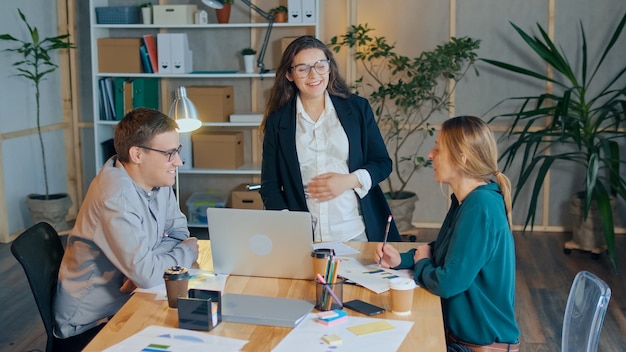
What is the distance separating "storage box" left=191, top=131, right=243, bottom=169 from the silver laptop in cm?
333

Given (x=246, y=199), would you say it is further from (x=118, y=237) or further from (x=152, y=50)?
(x=118, y=237)

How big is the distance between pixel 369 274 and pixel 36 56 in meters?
3.83

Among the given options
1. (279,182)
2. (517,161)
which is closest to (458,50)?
(517,161)

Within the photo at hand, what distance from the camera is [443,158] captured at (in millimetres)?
2393

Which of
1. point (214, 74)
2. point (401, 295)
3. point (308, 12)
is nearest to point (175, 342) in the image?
point (401, 295)

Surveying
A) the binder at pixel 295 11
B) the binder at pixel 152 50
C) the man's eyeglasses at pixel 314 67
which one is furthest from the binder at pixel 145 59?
the man's eyeglasses at pixel 314 67

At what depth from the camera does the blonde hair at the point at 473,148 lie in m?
2.34

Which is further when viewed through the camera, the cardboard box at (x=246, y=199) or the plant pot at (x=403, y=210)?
the cardboard box at (x=246, y=199)

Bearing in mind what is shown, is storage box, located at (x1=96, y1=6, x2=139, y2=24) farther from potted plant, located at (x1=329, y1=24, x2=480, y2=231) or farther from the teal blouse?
the teal blouse

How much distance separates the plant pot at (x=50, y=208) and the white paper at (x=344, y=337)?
4.03 metres

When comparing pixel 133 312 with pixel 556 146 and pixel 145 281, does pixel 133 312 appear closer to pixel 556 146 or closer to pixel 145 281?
pixel 145 281

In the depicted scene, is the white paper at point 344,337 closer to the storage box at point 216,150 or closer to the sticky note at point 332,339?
the sticky note at point 332,339

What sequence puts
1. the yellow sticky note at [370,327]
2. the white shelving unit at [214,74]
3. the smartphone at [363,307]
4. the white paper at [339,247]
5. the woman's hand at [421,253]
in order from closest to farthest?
the yellow sticky note at [370,327] → the smartphone at [363,307] → the woman's hand at [421,253] → the white paper at [339,247] → the white shelving unit at [214,74]

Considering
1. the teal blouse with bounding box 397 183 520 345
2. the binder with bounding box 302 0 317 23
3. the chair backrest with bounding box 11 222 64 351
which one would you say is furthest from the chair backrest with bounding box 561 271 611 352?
the binder with bounding box 302 0 317 23
